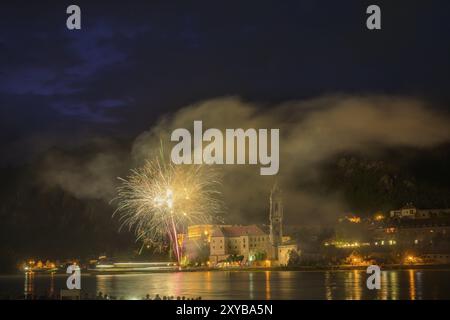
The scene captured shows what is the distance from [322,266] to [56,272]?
2988 inches

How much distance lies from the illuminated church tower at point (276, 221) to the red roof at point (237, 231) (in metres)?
2.23

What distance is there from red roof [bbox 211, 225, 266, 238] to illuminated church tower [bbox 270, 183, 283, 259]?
2.23 meters

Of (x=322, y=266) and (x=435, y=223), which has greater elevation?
(x=435, y=223)

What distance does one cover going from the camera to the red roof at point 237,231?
112 m

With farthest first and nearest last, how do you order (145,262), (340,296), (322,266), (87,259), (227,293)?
(87,259) → (145,262) → (322,266) → (227,293) → (340,296)

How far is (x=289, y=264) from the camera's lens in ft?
333

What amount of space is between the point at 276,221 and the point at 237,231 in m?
7.94

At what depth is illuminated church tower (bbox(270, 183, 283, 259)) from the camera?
112m

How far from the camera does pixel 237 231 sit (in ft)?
374

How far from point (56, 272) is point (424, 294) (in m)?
117
